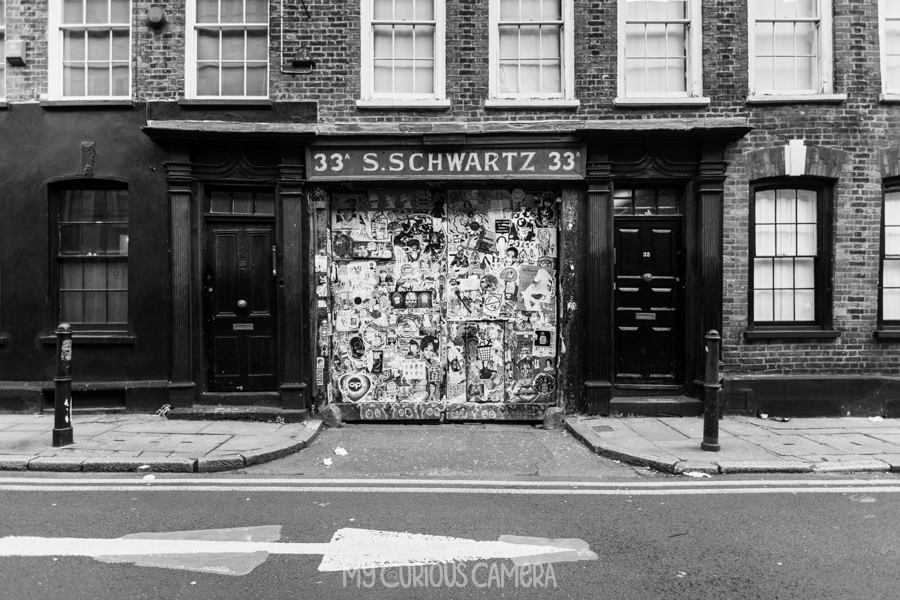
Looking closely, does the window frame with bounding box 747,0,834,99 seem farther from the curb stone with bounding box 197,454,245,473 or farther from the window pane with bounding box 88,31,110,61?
the window pane with bounding box 88,31,110,61

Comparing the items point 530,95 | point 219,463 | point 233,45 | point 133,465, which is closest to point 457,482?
point 219,463

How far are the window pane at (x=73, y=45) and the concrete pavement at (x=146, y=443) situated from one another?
525 centimetres

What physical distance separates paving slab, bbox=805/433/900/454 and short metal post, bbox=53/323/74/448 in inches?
343

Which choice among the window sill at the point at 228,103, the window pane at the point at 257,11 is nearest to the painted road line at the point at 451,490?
the window sill at the point at 228,103

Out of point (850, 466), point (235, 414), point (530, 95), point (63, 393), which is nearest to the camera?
point (850, 466)

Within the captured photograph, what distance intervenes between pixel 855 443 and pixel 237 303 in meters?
8.22

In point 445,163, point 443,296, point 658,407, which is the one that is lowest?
point 658,407

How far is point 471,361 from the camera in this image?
30.4 ft

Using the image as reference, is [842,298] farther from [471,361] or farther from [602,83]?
[471,361]

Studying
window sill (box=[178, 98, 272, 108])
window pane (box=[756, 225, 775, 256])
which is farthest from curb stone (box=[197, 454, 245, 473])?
window pane (box=[756, 225, 775, 256])

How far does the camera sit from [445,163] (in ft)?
29.5

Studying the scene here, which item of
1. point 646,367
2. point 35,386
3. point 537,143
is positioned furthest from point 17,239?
point 646,367

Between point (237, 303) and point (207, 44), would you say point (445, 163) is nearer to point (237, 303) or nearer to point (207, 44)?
point (237, 303)

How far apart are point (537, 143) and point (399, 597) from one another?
6.76m
